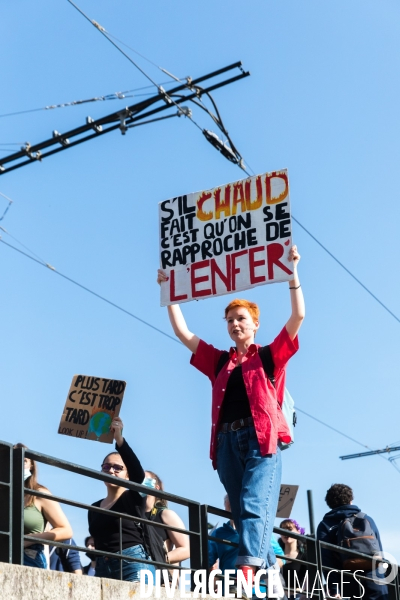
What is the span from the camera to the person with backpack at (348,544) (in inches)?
317

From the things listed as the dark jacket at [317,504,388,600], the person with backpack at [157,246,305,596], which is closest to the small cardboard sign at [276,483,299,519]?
the dark jacket at [317,504,388,600]

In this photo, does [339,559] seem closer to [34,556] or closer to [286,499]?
[286,499]

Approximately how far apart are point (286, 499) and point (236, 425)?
4.43 metres

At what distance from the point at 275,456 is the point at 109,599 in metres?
1.54

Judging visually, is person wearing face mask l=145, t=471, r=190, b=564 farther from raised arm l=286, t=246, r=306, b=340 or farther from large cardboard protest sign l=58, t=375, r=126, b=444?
raised arm l=286, t=246, r=306, b=340

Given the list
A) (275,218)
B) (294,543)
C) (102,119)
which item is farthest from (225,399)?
(102,119)

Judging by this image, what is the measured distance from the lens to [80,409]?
26.9ft

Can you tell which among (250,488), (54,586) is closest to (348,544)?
(250,488)

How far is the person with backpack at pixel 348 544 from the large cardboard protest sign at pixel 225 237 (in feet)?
6.89

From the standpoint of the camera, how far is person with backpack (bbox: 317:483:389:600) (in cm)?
806

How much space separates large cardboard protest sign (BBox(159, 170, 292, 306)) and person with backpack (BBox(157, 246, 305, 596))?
1.80 ft

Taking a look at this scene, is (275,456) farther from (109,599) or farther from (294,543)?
(294,543)

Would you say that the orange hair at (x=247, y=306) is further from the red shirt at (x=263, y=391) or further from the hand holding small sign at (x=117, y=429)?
the hand holding small sign at (x=117, y=429)

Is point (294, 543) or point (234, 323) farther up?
point (234, 323)
